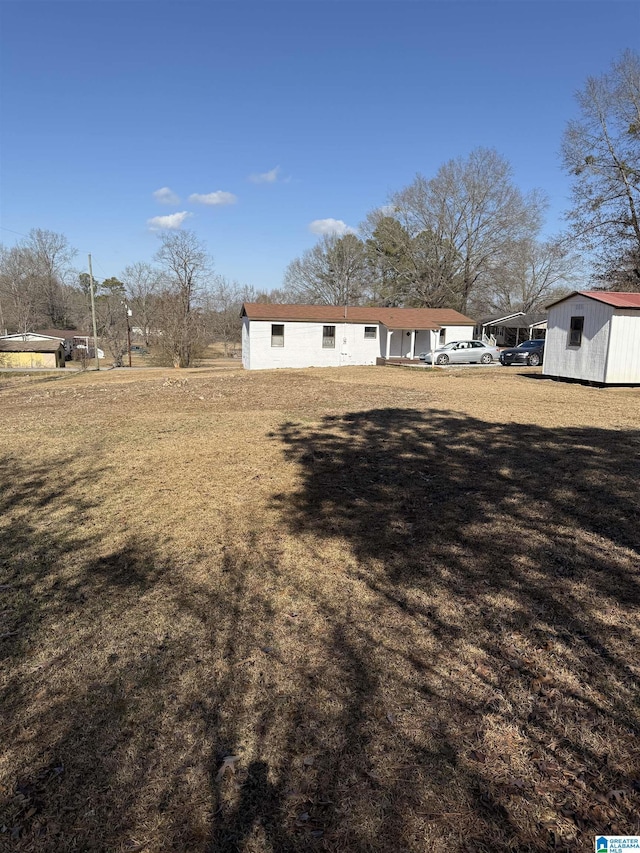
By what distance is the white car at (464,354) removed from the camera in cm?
2883

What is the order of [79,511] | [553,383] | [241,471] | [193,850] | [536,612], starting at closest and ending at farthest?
[193,850], [536,612], [79,511], [241,471], [553,383]

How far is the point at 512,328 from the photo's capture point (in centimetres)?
4484

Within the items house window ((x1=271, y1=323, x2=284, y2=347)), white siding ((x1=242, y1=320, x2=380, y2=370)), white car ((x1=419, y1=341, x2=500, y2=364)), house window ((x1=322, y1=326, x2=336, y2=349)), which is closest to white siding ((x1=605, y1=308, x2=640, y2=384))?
white car ((x1=419, y1=341, x2=500, y2=364))

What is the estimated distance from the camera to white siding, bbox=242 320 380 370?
91.2ft

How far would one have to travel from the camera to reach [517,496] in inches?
205

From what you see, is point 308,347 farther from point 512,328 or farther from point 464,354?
point 512,328

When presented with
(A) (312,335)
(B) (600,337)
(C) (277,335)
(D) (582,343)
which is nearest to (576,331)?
(D) (582,343)

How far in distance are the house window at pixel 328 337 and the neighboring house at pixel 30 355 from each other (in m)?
21.6

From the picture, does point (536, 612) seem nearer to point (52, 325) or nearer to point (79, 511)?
point (79, 511)

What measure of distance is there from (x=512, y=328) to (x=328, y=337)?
23.5 meters

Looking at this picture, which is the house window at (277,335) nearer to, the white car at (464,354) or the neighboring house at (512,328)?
the white car at (464,354)

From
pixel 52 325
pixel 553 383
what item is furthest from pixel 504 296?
pixel 52 325

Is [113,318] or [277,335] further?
[113,318]

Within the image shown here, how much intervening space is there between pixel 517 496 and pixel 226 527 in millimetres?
2987
